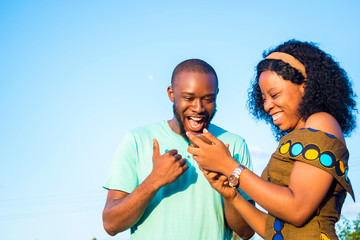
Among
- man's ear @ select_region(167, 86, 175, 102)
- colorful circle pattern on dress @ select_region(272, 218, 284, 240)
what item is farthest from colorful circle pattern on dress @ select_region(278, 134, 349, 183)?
man's ear @ select_region(167, 86, 175, 102)

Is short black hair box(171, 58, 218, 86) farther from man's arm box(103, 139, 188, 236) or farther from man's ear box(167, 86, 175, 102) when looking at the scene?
man's arm box(103, 139, 188, 236)

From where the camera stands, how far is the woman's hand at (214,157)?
304cm

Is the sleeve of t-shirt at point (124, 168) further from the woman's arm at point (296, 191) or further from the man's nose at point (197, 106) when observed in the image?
the woman's arm at point (296, 191)

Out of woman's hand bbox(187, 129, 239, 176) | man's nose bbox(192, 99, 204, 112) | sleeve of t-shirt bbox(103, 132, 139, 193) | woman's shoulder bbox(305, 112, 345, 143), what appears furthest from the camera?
man's nose bbox(192, 99, 204, 112)

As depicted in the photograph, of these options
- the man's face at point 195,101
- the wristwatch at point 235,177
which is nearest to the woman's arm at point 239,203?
the wristwatch at point 235,177

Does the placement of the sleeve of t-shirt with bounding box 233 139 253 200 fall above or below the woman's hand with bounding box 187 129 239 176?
above

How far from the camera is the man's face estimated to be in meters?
4.06

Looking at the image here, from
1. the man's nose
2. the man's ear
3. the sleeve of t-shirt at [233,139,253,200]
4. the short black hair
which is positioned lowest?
the sleeve of t-shirt at [233,139,253,200]

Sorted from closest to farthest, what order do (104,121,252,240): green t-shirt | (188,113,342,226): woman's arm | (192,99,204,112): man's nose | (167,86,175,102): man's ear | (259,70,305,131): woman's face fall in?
(188,113,342,226): woman's arm < (259,70,305,131): woman's face < (104,121,252,240): green t-shirt < (192,99,204,112): man's nose < (167,86,175,102): man's ear

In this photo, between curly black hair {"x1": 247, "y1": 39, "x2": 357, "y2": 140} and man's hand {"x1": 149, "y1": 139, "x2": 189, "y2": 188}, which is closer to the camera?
curly black hair {"x1": 247, "y1": 39, "x2": 357, "y2": 140}

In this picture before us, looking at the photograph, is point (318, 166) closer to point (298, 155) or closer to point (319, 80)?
point (298, 155)

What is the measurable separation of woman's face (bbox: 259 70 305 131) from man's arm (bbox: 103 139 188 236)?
2.84 ft

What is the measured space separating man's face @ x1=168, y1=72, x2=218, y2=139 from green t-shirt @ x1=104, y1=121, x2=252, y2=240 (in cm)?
19

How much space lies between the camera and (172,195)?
3850 mm
